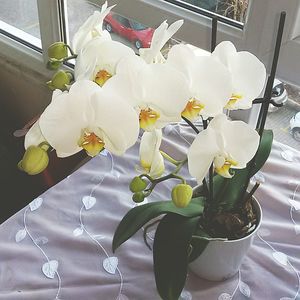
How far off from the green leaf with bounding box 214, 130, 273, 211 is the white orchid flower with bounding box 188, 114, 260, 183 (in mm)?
162

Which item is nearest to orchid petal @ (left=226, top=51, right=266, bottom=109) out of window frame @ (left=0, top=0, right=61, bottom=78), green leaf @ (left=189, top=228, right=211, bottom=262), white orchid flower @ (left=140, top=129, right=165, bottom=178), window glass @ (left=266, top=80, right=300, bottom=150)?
white orchid flower @ (left=140, top=129, right=165, bottom=178)

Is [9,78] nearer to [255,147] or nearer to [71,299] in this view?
[71,299]

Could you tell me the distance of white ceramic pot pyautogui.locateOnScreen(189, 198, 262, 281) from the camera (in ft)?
2.47

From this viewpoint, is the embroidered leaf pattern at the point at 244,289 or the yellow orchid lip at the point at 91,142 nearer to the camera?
the yellow orchid lip at the point at 91,142

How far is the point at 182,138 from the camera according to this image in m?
1.12

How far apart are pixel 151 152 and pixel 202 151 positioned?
0.10 metres

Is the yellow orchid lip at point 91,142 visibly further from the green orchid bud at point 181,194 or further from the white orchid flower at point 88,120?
the green orchid bud at point 181,194

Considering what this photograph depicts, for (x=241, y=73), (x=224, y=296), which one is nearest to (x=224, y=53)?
(x=241, y=73)

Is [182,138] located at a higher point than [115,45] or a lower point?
lower

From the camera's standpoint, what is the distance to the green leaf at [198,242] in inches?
29.0

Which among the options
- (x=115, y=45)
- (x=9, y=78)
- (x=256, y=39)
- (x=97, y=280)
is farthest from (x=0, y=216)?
(x=115, y=45)

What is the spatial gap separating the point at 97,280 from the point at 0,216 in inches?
30.7

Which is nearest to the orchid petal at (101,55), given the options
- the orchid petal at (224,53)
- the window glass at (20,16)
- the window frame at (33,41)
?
the orchid petal at (224,53)

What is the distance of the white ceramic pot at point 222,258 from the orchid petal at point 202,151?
0.19 m
